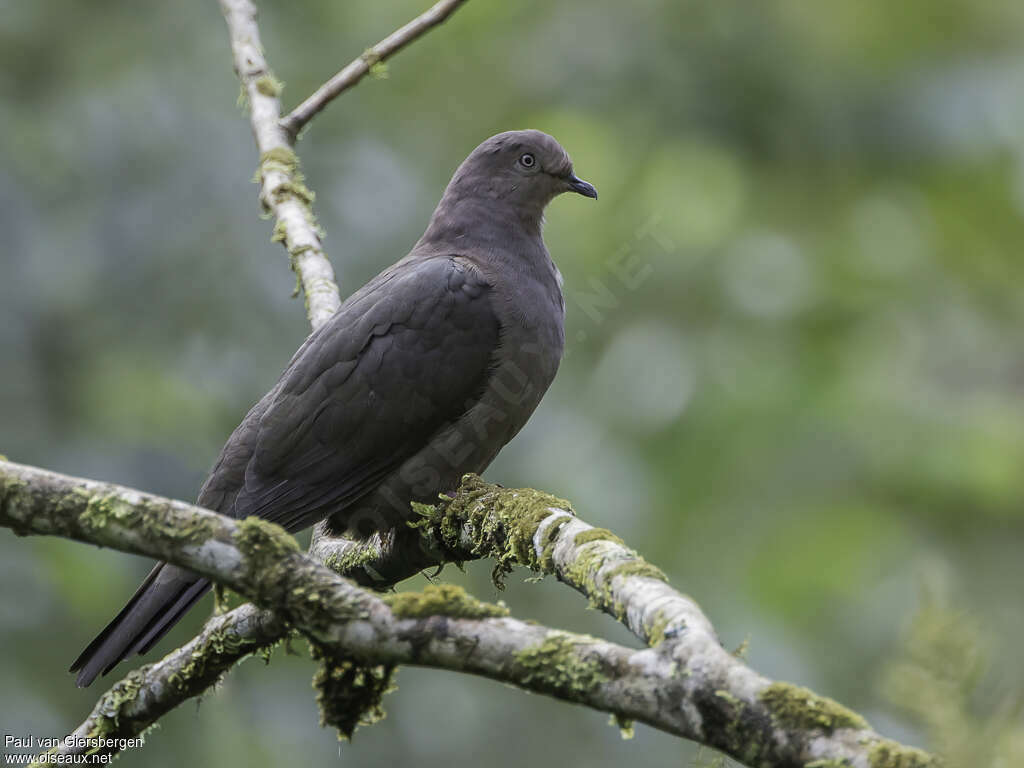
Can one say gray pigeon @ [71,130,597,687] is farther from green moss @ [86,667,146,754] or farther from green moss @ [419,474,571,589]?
green moss @ [86,667,146,754]

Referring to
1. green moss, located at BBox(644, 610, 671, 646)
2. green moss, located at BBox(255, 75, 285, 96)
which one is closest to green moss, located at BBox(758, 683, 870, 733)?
green moss, located at BBox(644, 610, 671, 646)

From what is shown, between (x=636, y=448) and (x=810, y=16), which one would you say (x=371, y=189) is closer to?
(x=636, y=448)

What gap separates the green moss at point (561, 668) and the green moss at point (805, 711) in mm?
278

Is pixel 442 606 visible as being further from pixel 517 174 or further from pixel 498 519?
pixel 517 174

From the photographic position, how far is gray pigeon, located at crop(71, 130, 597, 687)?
12.6 feet

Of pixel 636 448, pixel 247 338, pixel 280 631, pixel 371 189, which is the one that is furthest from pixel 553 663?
pixel 371 189

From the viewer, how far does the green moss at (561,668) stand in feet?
5.72

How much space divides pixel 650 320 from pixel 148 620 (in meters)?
2.88

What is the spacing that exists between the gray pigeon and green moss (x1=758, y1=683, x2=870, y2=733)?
2.24 metres

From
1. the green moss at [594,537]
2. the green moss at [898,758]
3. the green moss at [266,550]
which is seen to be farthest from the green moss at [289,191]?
the green moss at [898,758]

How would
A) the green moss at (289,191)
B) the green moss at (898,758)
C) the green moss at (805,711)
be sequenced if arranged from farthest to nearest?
the green moss at (289,191) → the green moss at (805,711) → the green moss at (898,758)

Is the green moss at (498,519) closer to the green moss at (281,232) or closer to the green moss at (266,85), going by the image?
the green moss at (281,232)

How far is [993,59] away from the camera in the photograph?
17.2 feet

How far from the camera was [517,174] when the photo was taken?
181 inches
